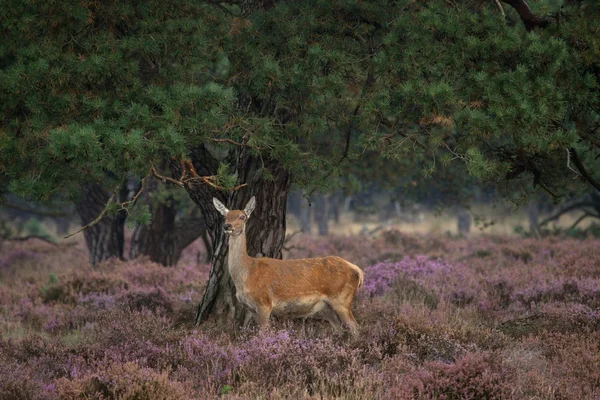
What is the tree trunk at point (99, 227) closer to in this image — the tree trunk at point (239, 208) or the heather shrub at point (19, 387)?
the tree trunk at point (239, 208)

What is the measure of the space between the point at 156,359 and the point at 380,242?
17.6 metres

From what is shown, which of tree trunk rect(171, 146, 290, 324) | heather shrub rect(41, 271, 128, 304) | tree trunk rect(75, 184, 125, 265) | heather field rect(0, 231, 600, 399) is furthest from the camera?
tree trunk rect(75, 184, 125, 265)

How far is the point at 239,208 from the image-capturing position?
33.4 feet

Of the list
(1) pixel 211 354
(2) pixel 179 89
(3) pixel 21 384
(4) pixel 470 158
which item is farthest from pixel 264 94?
(3) pixel 21 384

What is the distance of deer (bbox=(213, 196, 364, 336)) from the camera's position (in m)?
8.93

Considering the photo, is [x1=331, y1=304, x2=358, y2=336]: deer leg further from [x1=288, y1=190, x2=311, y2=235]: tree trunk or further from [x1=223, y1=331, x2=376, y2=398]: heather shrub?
[x1=288, y1=190, x2=311, y2=235]: tree trunk

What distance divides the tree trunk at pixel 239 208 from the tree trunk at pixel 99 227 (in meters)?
7.04

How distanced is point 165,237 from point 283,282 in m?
8.96

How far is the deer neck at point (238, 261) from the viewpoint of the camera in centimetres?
899

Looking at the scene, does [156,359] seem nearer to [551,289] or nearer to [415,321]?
[415,321]

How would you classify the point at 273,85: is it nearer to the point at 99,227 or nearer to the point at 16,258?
the point at 99,227

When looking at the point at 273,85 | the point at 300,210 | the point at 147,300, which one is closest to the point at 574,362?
the point at 273,85

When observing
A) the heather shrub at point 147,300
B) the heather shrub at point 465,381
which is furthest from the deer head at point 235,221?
the heather shrub at point 147,300

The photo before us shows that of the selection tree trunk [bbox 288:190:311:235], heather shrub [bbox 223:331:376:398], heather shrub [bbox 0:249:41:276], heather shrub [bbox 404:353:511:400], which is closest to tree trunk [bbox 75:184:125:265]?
heather shrub [bbox 0:249:41:276]
